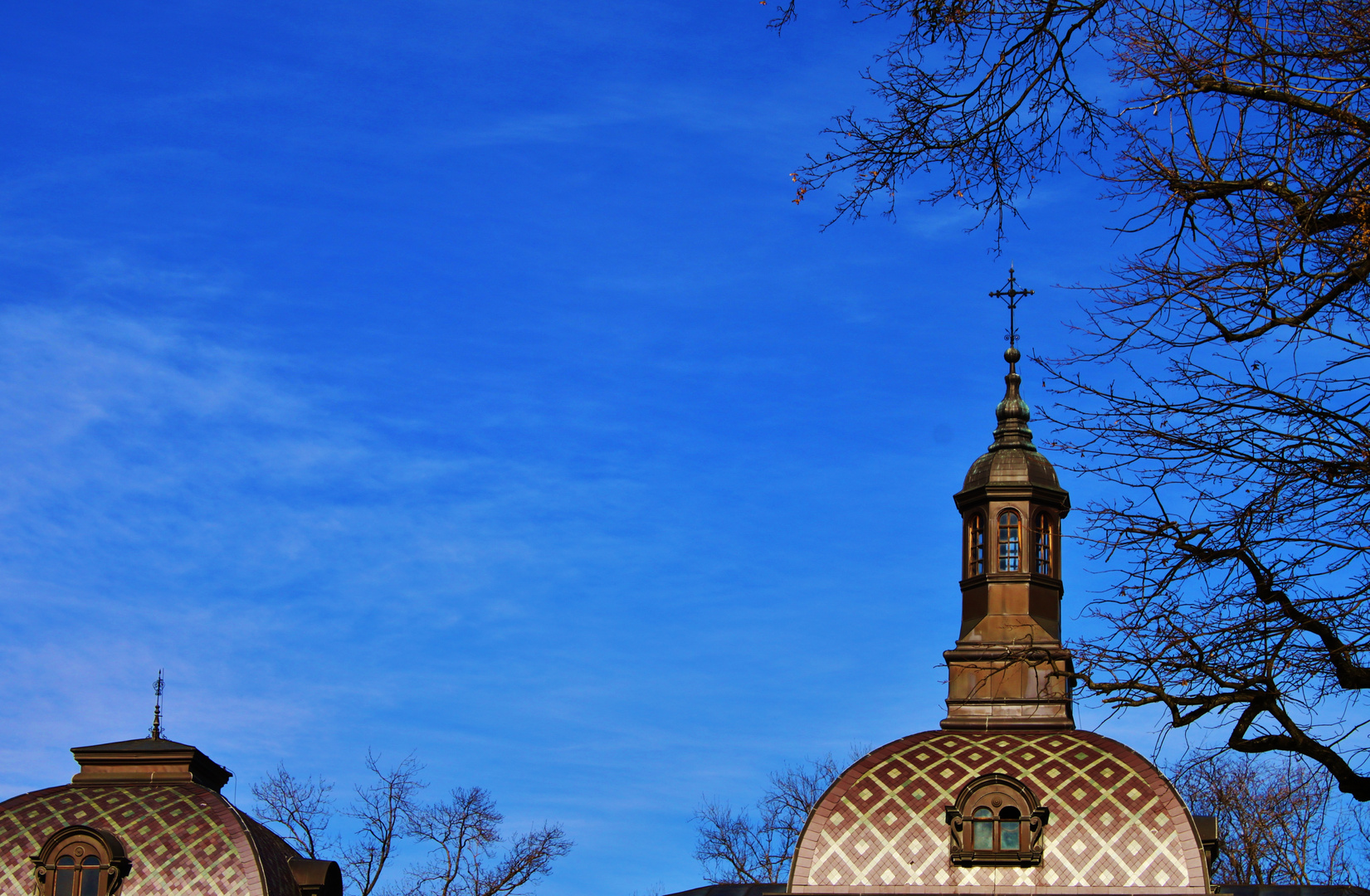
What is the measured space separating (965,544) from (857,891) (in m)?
9.44

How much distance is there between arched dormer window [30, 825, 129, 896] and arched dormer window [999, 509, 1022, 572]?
701 inches

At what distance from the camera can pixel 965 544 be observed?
36.0m

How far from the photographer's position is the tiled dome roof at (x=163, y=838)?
3200cm

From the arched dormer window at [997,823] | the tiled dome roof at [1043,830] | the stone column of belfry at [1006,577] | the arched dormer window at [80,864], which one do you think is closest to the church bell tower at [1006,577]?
the stone column of belfry at [1006,577]

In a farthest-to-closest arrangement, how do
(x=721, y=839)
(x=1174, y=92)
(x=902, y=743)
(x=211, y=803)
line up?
1. (x=721, y=839)
2. (x=211, y=803)
3. (x=902, y=743)
4. (x=1174, y=92)

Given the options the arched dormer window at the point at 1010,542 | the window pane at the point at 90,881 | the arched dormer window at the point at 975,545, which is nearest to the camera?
the window pane at the point at 90,881

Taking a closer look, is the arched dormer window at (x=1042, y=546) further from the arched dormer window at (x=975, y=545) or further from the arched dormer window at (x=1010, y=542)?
the arched dormer window at (x=975, y=545)

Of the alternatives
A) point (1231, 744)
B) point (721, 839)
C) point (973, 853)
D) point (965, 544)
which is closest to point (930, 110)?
point (1231, 744)

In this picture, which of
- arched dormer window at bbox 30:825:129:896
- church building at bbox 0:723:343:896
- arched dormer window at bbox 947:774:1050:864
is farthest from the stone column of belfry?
arched dormer window at bbox 30:825:129:896

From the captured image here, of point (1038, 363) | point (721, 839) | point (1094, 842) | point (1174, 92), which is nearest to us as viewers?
point (1174, 92)

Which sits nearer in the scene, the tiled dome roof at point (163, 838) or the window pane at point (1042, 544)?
the tiled dome roof at point (163, 838)

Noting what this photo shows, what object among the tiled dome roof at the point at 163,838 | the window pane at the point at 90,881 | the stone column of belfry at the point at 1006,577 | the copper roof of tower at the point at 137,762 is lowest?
the window pane at the point at 90,881

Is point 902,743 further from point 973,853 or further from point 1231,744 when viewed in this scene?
point 1231,744

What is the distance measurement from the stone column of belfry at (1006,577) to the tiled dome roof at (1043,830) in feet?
8.10
